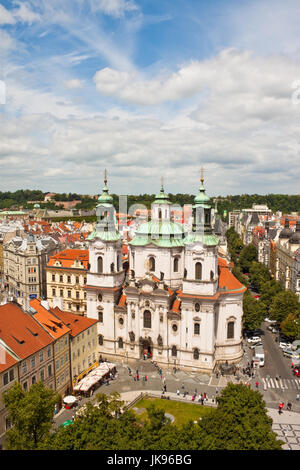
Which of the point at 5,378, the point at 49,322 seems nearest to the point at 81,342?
the point at 49,322

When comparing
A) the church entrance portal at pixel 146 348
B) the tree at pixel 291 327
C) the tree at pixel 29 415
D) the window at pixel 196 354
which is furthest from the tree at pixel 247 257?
the tree at pixel 29 415

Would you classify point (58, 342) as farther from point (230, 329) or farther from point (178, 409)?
point (230, 329)

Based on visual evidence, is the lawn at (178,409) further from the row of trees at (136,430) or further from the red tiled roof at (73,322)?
the red tiled roof at (73,322)

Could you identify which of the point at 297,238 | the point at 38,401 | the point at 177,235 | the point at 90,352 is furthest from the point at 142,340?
the point at 297,238

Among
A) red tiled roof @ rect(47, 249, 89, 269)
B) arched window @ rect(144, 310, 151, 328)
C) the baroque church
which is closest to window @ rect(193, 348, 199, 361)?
the baroque church

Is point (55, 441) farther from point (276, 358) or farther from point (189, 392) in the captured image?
point (276, 358)
